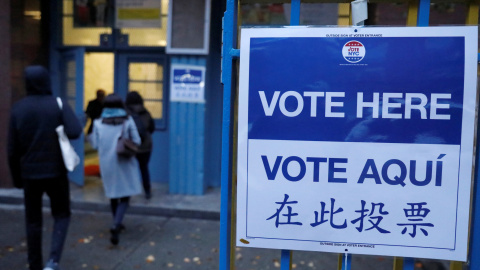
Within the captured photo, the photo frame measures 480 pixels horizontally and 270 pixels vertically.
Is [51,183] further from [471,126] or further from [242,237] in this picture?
[471,126]

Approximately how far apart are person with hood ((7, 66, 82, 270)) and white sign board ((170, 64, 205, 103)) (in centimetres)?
332

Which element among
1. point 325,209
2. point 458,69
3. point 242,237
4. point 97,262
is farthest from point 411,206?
point 97,262

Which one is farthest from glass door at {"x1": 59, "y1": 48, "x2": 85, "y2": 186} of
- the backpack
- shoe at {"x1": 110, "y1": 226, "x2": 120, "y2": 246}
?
shoe at {"x1": 110, "y1": 226, "x2": 120, "y2": 246}

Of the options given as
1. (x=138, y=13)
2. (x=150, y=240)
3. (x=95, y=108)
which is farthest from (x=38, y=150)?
(x=95, y=108)

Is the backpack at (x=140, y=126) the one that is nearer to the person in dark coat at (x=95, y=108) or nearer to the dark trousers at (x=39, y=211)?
the dark trousers at (x=39, y=211)

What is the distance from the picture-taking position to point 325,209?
1.98 meters

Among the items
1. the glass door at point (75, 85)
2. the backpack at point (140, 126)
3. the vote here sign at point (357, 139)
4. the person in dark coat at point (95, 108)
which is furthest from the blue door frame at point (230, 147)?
the person in dark coat at point (95, 108)

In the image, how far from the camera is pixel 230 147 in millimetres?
2166

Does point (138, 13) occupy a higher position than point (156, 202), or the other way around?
point (138, 13)

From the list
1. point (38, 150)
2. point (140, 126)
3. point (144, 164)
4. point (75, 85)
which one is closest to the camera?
point (38, 150)

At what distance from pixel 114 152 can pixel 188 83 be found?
91.6 inches

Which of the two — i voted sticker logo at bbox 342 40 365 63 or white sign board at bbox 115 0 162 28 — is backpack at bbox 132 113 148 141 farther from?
i voted sticker logo at bbox 342 40 365 63

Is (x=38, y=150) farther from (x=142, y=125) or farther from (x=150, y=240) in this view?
(x=142, y=125)

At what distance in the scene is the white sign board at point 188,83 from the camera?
7406 mm
